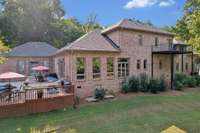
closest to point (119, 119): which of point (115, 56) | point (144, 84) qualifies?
point (144, 84)

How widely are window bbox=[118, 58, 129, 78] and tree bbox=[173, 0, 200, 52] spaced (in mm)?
7130

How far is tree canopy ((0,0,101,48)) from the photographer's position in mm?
36656

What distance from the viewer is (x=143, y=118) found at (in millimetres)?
9477

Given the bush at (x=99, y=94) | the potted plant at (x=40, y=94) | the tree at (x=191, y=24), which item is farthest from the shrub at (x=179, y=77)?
the potted plant at (x=40, y=94)

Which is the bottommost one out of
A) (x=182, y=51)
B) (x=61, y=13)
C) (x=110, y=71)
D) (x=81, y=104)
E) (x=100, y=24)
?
(x=81, y=104)

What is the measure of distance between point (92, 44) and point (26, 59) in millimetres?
13765

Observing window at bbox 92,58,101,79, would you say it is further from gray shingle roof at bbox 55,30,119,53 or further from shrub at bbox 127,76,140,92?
shrub at bbox 127,76,140,92

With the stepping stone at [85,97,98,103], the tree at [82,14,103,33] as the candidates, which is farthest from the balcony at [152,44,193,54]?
the tree at [82,14,103,33]

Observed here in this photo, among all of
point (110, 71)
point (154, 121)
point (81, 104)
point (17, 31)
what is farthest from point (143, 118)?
point (17, 31)

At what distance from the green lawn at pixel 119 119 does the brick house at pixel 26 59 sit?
1679cm

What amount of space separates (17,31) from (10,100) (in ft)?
97.9

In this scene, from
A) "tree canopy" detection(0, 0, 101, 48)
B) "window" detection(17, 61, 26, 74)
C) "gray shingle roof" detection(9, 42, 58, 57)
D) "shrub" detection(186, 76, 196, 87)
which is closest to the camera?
"shrub" detection(186, 76, 196, 87)

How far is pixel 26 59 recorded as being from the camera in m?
26.1

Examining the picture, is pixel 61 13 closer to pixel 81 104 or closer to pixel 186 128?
pixel 81 104
